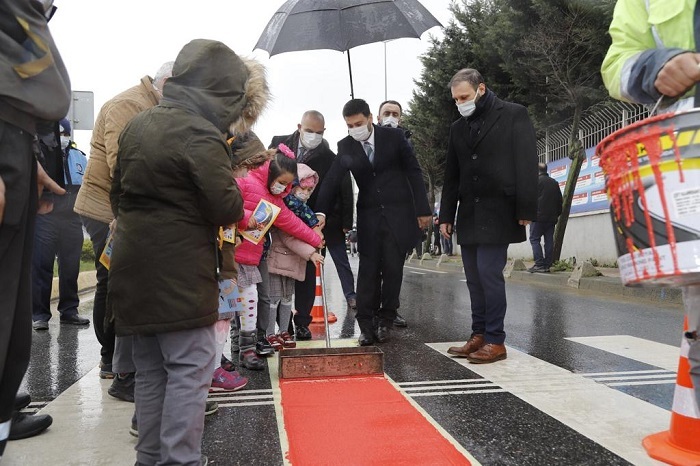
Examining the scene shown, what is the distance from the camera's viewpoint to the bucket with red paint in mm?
1688

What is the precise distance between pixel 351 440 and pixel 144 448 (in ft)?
2.95

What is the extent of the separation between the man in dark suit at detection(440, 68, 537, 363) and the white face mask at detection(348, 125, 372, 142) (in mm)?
847

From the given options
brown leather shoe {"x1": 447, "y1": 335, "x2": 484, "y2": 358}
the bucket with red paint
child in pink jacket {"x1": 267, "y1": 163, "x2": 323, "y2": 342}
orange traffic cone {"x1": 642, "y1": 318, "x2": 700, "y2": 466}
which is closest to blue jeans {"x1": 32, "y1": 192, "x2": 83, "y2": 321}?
child in pink jacket {"x1": 267, "y1": 163, "x2": 323, "y2": 342}

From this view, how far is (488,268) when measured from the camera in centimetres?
434

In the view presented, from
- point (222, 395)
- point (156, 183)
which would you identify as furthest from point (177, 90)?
point (222, 395)

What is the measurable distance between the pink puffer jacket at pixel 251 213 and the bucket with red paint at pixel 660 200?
8.50 ft

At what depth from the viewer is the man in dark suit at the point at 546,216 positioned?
1236 centimetres

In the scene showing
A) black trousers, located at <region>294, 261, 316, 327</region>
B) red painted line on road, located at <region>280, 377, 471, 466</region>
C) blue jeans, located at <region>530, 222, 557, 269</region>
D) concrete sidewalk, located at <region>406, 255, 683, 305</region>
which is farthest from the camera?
blue jeans, located at <region>530, 222, 557, 269</region>

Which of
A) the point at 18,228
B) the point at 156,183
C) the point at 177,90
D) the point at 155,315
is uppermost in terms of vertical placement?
the point at 177,90

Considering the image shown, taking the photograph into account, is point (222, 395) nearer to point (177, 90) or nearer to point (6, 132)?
point (177, 90)

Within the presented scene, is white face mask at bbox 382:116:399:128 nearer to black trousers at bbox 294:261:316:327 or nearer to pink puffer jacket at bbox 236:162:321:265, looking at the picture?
black trousers at bbox 294:261:316:327

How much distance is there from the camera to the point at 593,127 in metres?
14.5

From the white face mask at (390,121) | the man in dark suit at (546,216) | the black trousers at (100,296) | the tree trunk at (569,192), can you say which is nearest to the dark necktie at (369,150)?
the white face mask at (390,121)

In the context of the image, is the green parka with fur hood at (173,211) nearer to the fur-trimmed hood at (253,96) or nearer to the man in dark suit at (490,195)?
the fur-trimmed hood at (253,96)
